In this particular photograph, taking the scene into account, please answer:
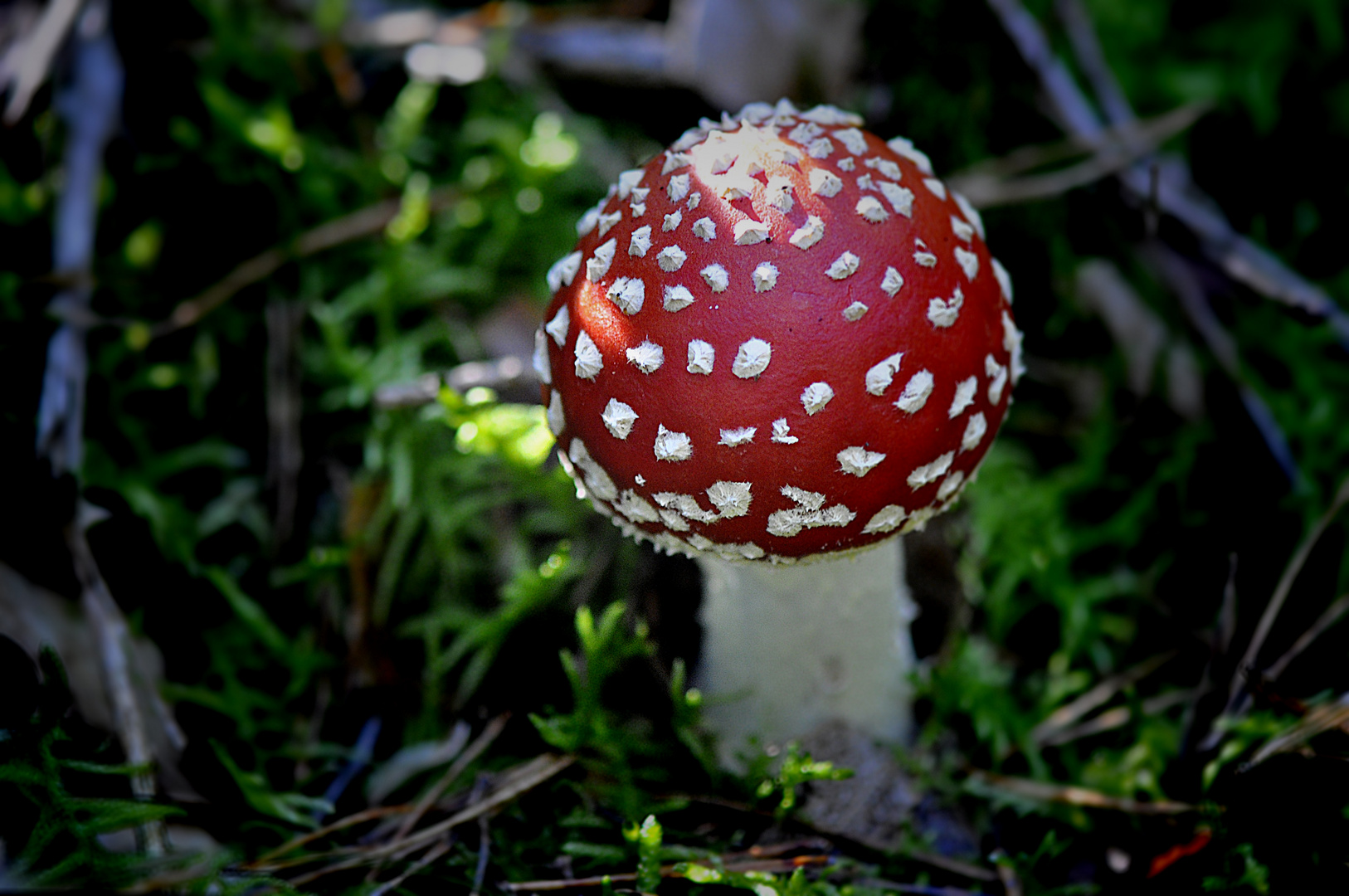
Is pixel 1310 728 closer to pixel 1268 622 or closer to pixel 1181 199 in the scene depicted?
pixel 1268 622

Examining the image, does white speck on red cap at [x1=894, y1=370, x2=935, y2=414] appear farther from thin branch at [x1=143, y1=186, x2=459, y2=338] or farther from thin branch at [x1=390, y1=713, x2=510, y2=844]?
thin branch at [x1=143, y1=186, x2=459, y2=338]

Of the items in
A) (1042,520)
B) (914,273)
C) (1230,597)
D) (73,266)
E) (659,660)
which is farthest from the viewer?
(1042,520)

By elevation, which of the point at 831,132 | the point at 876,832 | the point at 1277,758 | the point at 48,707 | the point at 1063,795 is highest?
the point at 831,132

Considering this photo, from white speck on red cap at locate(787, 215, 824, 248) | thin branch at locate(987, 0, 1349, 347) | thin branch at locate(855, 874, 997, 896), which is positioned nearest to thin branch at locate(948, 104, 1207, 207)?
thin branch at locate(987, 0, 1349, 347)

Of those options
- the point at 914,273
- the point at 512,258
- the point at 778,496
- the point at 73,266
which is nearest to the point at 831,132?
the point at 914,273

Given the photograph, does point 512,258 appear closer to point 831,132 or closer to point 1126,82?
point 831,132

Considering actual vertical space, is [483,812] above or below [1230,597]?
below
